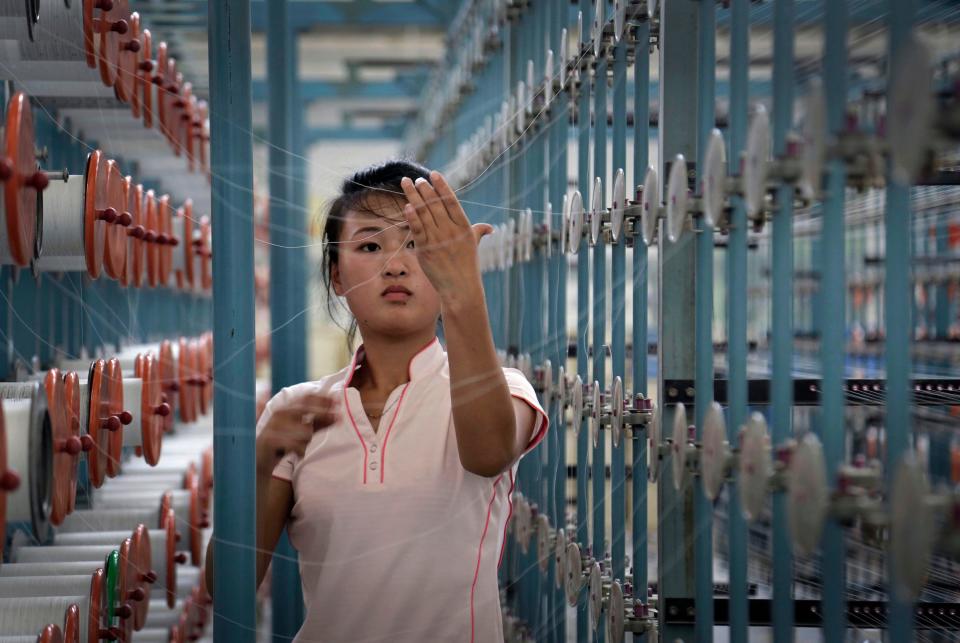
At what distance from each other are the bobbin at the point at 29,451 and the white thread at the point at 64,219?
30cm

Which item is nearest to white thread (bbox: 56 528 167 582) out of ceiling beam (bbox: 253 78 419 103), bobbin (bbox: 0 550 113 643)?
bobbin (bbox: 0 550 113 643)

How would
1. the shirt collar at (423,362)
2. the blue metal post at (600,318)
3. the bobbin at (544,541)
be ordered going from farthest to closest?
the bobbin at (544,541)
the blue metal post at (600,318)
the shirt collar at (423,362)

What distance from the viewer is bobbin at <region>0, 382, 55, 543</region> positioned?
3.59 ft

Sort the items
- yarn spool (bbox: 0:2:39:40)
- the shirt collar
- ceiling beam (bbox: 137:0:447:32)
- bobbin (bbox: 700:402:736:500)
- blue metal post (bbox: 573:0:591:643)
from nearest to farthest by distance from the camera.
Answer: bobbin (bbox: 700:402:736:500)
yarn spool (bbox: 0:2:39:40)
the shirt collar
blue metal post (bbox: 573:0:591:643)
ceiling beam (bbox: 137:0:447:32)

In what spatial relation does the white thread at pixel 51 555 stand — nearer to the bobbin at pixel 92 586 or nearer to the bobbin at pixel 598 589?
the bobbin at pixel 92 586

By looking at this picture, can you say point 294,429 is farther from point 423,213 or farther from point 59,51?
point 59,51

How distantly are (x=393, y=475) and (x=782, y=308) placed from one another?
0.62 m

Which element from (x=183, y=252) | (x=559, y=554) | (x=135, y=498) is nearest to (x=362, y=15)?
(x=183, y=252)

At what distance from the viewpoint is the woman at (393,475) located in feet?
4.55

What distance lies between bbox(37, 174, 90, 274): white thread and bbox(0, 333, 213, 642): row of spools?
198 mm

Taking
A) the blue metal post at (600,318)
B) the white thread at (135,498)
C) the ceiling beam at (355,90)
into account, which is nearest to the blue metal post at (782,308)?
the blue metal post at (600,318)

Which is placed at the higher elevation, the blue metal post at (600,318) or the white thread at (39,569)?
the blue metal post at (600,318)

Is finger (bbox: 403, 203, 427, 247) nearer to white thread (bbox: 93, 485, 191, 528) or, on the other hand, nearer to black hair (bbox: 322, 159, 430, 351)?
black hair (bbox: 322, 159, 430, 351)

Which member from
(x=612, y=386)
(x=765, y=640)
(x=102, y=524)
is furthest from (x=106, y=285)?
(x=765, y=640)
